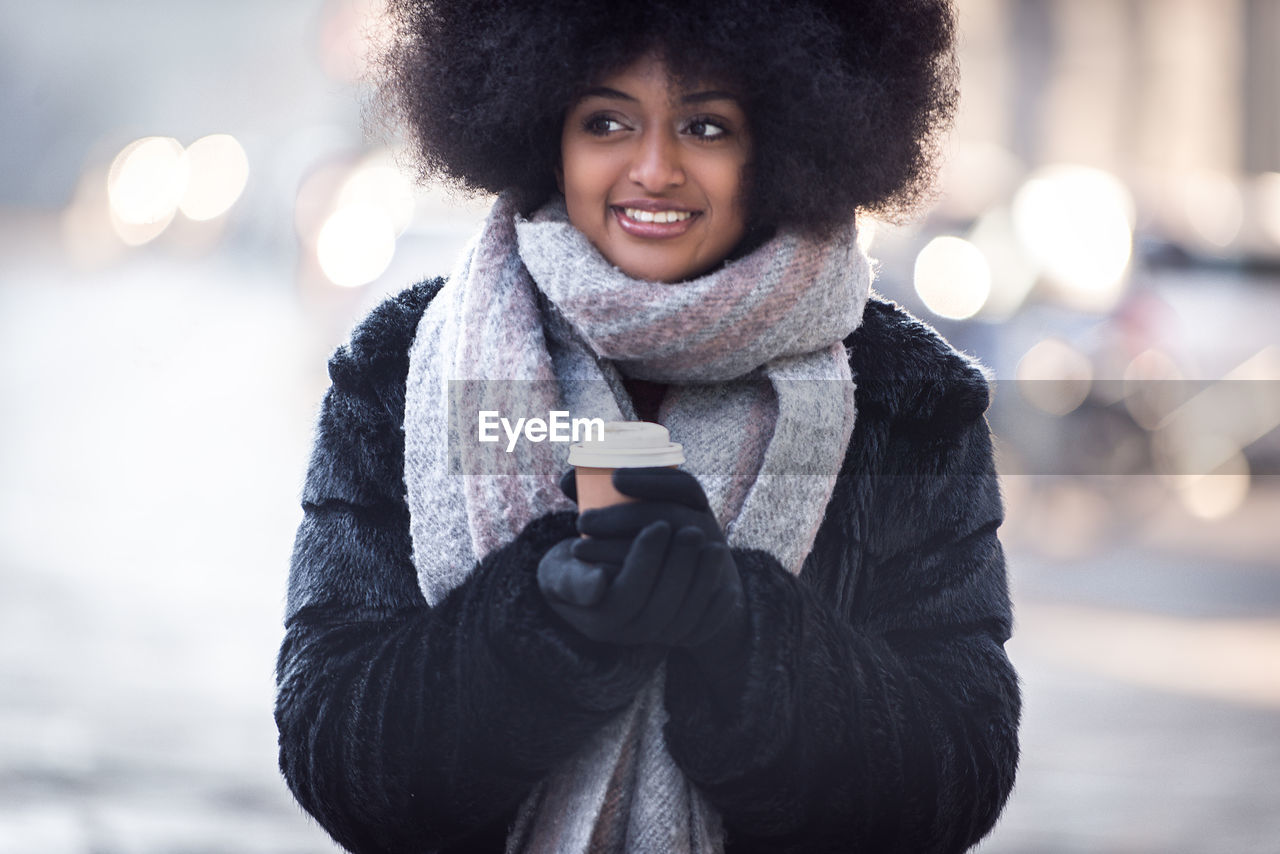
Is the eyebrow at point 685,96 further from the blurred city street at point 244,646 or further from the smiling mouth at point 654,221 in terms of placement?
the blurred city street at point 244,646

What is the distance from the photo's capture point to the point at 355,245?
10.3m

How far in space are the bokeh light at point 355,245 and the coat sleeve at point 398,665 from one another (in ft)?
24.9

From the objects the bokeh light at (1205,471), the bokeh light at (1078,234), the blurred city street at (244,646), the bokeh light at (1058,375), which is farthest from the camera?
the bokeh light at (1205,471)

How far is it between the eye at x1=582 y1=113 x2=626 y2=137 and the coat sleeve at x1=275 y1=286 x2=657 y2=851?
15.0 inches

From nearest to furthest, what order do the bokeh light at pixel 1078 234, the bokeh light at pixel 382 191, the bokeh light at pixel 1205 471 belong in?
the bokeh light at pixel 382 191
the bokeh light at pixel 1078 234
the bokeh light at pixel 1205 471

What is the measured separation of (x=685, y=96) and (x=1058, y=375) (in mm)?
7991

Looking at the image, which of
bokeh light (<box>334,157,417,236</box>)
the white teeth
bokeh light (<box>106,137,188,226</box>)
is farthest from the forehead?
bokeh light (<box>106,137,188,226</box>)

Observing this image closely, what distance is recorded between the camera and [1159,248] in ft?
39.0

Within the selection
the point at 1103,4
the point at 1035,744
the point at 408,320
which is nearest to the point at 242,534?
the point at 1035,744

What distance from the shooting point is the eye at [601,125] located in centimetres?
199

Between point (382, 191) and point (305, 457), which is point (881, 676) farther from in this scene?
point (382, 191)

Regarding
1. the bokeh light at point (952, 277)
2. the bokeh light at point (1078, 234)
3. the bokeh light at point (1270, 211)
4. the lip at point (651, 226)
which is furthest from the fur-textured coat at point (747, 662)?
the bokeh light at point (1270, 211)

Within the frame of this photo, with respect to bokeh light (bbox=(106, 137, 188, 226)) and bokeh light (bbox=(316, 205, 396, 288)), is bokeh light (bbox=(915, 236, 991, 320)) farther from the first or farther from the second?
bokeh light (bbox=(106, 137, 188, 226))

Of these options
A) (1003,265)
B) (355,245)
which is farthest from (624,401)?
(355,245)
